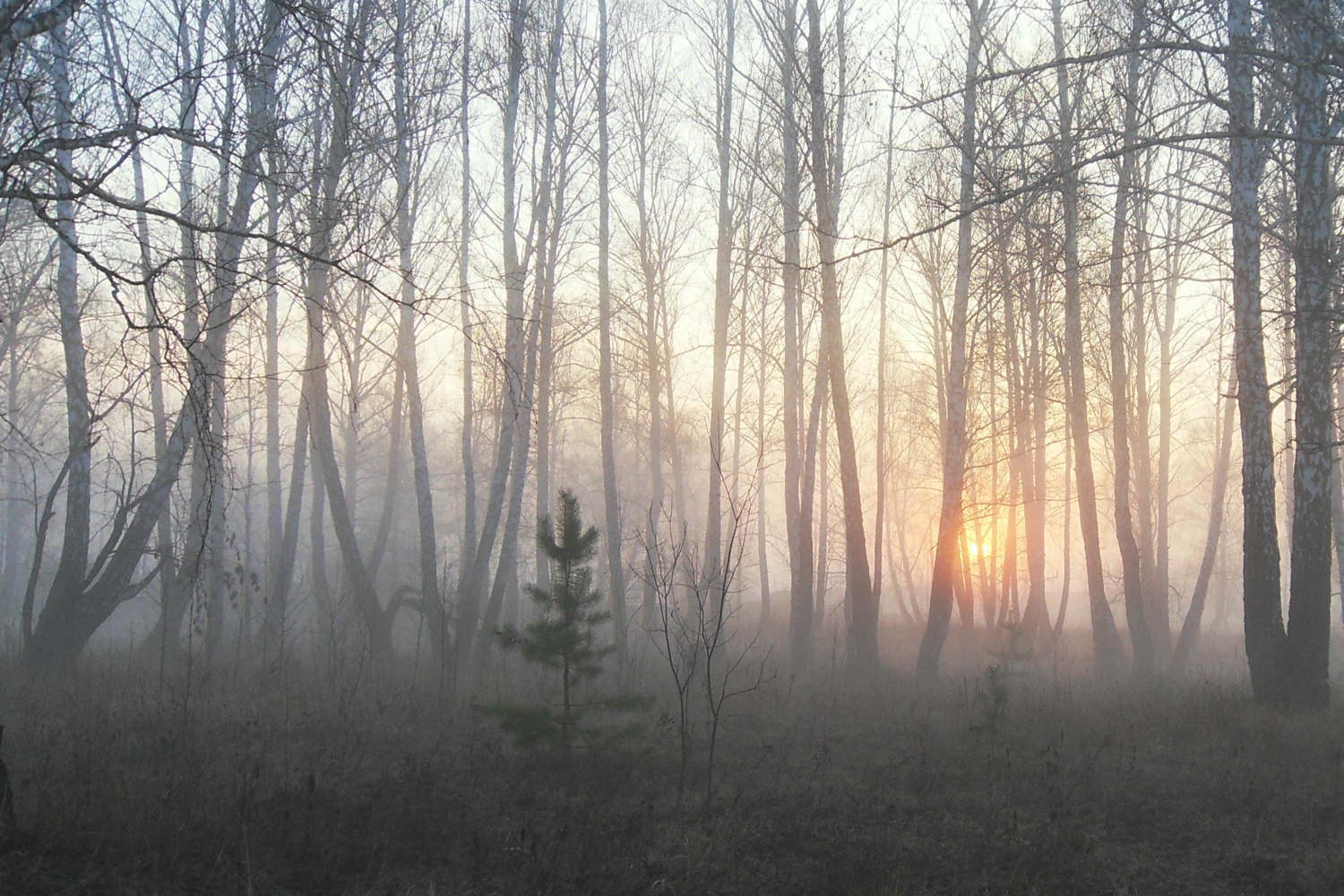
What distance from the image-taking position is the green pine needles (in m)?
6.09

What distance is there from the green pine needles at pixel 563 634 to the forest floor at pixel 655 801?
1.44 feet

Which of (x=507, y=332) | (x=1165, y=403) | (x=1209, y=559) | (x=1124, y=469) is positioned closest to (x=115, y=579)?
(x=507, y=332)

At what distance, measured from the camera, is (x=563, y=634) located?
6.14 meters

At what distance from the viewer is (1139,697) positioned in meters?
9.36

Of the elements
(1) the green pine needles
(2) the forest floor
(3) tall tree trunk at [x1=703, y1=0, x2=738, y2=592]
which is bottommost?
(2) the forest floor

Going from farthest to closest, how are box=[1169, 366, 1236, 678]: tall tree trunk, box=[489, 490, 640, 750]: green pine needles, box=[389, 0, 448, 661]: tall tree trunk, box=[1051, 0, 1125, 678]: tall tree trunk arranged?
box=[1169, 366, 1236, 678]: tall tree trunk
box=[1051, 0, 1125, 678]: tall tree trunk
box=[389, 0, 448, 661]: tall tree trunk
box=[489, 490, 640, 750]: green pine needles

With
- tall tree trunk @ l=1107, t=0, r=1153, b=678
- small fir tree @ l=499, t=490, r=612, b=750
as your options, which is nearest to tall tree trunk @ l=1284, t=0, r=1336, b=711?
tall tree trunk @ l=1107, t=0, r=1153, b=678

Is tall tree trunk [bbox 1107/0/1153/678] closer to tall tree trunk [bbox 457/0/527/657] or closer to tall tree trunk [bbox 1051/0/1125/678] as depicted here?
tall tree trunk [bbox 1051/0/1125/678]

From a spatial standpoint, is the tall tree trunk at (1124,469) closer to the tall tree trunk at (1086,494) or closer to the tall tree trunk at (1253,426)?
the tall tree trunk at (1086,494)

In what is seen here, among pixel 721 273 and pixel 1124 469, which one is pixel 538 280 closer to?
pixel 721 273

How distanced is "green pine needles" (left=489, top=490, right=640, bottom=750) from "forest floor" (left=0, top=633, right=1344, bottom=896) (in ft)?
1.44

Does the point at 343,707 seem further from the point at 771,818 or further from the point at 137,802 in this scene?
the point at 771,818

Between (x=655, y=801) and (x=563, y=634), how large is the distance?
1.35 m

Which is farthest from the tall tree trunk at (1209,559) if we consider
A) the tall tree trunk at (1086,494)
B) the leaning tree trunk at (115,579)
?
the leaning tree trunk at (115,579)
